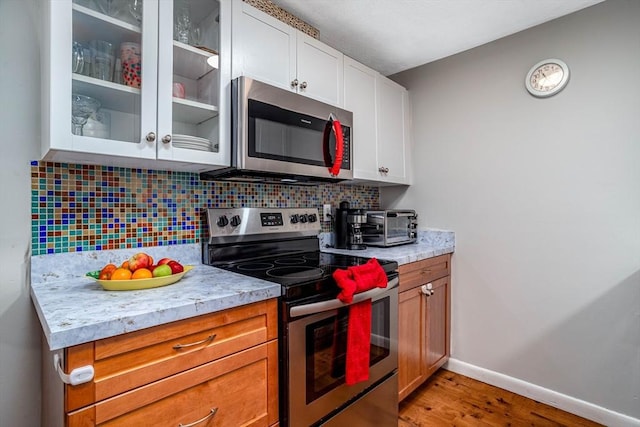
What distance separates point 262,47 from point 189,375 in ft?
4.71

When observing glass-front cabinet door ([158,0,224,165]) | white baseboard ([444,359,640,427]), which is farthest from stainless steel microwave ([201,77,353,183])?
white baseboard ([444,359,640,427])

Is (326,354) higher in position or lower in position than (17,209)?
lower

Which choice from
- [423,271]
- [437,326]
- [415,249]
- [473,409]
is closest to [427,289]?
[423,271]

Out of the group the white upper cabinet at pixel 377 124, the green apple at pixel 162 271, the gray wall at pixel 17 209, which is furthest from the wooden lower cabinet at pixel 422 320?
the gray wall at pixel 17 209

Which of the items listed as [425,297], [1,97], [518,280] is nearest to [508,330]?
[518,280]

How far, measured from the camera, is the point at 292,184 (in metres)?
2.11

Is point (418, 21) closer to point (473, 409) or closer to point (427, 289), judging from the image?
point (427, 289)

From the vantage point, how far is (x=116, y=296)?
41.7 inches

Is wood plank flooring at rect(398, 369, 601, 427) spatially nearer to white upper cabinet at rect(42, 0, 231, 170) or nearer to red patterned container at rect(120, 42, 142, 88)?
white upper cabinet at rect(42, 0, 231, 170)

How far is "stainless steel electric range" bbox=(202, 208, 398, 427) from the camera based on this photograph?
1.24 m

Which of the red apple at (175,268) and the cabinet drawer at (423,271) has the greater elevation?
the red apple at (175,268)

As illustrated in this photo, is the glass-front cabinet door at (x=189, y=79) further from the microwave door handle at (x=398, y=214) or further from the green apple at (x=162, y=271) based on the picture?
the microwave door handle at (x=398, y=214)

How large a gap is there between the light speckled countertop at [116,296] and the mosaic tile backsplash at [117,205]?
5 cm

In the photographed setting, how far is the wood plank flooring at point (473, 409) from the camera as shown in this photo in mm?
1828
